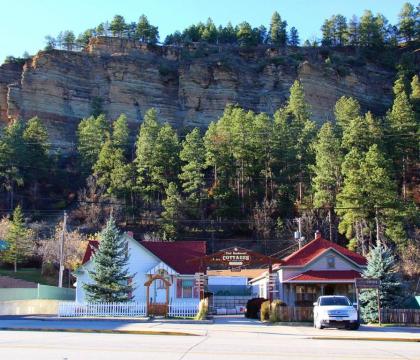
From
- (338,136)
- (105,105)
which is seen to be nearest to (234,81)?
(105,105)

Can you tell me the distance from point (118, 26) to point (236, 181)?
6853 centimetres

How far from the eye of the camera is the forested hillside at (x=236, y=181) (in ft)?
192

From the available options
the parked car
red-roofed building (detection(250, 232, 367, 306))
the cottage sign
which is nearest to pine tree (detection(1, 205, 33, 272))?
red-roofed building (detection(250, 232, 367, 306))

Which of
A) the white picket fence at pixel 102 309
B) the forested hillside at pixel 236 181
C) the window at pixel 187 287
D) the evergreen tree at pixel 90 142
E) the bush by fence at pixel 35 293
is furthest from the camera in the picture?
the evergreen tree at pixel 90 142

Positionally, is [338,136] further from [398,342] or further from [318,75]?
[398,342]

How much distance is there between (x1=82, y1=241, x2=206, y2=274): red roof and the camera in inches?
1658

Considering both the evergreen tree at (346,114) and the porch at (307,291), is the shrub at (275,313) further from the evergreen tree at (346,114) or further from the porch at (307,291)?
the evergreen tree at (346,114)

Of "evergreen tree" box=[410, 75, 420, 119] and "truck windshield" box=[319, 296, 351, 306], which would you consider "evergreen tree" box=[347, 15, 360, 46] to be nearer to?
"evergreen tree" box=[410, 75, 420, 119]

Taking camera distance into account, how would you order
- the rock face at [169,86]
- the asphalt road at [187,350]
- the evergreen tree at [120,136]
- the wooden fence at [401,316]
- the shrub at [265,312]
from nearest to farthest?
the asphalt road at [187,350], the wooden fence at [401,316], the shrub at [265,312], the evergreen tree at [120,136], the rock face at [169,86]

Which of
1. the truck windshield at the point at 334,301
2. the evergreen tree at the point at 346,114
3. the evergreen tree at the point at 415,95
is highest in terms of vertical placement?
the evergreen tree at the point at 415,95

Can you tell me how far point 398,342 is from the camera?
19.7 meters

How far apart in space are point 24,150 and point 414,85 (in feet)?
198

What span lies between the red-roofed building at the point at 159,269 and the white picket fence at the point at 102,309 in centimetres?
699

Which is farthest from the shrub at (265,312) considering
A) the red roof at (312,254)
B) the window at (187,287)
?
the window at (187,287)
